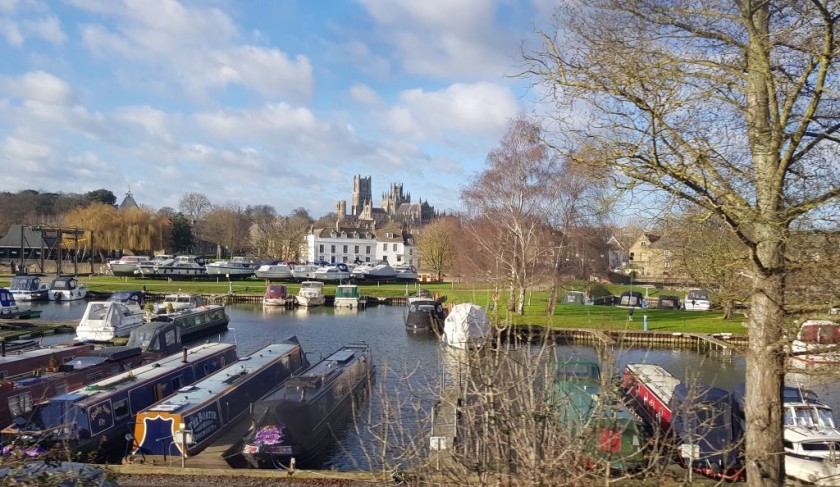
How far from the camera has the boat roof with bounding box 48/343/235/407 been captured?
16000 mm

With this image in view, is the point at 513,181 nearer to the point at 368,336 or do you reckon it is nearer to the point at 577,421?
the point at 368,336

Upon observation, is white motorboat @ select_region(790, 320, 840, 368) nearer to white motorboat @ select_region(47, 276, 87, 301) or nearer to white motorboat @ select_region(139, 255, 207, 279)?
white motorboat @ select_region(47, 276, 87, 301)

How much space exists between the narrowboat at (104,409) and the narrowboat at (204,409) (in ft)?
4.85

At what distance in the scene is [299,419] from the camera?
15945 mm

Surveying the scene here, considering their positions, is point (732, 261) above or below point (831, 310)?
above

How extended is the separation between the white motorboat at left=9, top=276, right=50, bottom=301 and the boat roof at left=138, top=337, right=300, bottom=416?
42.1m

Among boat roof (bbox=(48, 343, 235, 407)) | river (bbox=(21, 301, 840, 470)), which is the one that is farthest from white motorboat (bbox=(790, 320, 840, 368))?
boat roof (bbox=(48, 343, 235, 407))

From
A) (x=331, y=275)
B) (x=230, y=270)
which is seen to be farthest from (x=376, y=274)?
(x=230, y=270)

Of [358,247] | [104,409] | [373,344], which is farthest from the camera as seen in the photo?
[358,247]

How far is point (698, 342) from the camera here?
34.4 m

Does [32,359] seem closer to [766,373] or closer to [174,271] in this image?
[766,373]

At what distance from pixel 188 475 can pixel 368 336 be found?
2441 cm

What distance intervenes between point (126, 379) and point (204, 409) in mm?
3598

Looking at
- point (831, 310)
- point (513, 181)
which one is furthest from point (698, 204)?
point (513, 181)
